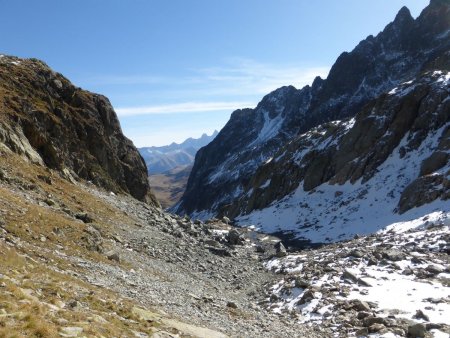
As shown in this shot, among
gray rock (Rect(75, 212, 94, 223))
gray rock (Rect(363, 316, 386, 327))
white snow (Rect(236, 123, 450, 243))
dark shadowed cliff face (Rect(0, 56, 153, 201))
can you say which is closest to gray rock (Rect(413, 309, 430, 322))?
gray rock (Rect(363, 316, 386, 327))

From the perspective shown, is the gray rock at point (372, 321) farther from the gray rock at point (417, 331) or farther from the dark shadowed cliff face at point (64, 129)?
the dark shadowed cliff face at point (64, 129)

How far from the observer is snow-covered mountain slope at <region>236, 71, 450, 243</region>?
62.4 meters

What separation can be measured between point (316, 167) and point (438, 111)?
3160 centimetres

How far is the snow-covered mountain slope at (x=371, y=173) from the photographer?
6238 cm

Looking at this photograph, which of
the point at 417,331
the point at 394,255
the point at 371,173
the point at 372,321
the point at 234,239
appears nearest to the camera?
the point at 417,331

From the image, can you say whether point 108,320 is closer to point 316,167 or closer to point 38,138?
point 38,138

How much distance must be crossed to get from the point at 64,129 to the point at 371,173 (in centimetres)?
5800

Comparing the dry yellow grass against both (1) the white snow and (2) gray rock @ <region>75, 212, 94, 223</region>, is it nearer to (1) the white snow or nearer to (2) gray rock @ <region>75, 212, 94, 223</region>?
(2) gray rock @ <region>75, 212, 94, 223</region>

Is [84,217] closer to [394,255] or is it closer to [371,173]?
[394,255]

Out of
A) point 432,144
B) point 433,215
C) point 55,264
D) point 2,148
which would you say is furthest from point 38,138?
point 432,144

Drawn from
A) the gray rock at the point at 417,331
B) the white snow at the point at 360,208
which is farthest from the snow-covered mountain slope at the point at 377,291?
the white snow at the point at 360,208

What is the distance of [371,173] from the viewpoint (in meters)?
79.6

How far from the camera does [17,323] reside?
10188mm

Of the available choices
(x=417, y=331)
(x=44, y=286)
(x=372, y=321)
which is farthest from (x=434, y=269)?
(x=44, y=286)
